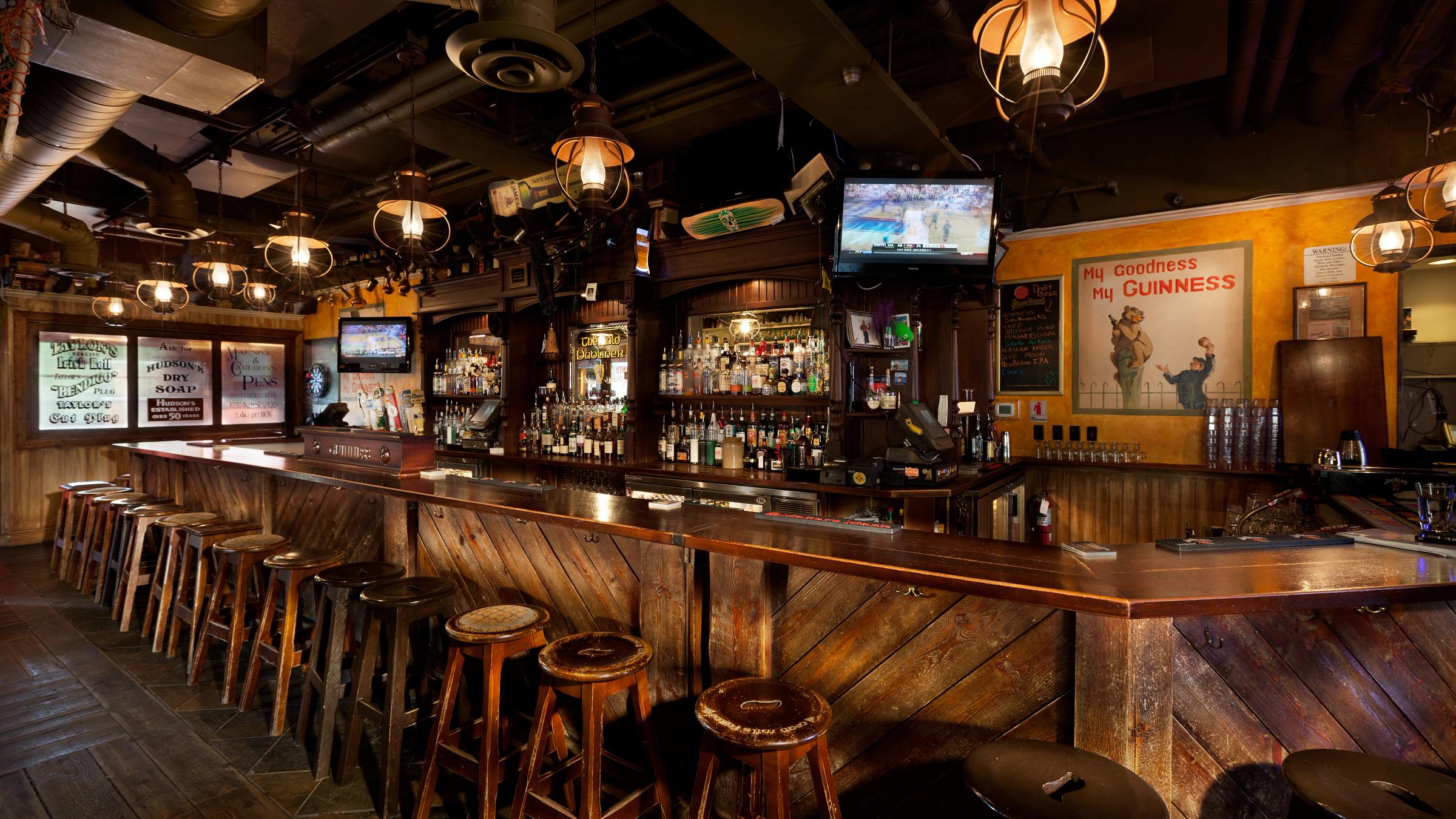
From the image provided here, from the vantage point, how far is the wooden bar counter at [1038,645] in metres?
1.50

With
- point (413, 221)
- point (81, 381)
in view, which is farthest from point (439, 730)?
point (81, 381)

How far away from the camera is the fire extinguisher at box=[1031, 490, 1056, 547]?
5230 mm

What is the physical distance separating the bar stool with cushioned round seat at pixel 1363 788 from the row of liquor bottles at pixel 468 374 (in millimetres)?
6536

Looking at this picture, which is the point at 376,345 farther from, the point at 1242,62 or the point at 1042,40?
the point at 1242,62

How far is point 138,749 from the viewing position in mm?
2727

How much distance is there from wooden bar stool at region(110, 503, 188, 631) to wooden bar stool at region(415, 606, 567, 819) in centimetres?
324

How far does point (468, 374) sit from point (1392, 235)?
305 inches

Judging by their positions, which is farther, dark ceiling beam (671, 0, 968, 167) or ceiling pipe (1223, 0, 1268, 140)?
ceiling pipe (1223, 0, 1268, 140)

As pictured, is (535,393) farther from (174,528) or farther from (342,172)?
(174,528)

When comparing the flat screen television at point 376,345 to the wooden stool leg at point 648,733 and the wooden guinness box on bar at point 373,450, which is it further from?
the wooden stool leg at point 648,733

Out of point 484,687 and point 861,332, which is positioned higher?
point 861,332

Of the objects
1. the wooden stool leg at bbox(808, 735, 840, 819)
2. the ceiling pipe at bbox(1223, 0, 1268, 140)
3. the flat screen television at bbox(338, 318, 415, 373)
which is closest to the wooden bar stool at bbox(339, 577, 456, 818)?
the wooden stool leg at bbox(808, 735, 840, 819)

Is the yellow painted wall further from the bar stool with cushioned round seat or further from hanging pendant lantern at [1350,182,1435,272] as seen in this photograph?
the bar stool with cushioned round seat

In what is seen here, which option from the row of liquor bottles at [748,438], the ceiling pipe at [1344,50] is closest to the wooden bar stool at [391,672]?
the row of liquor bottles at [748,438]
